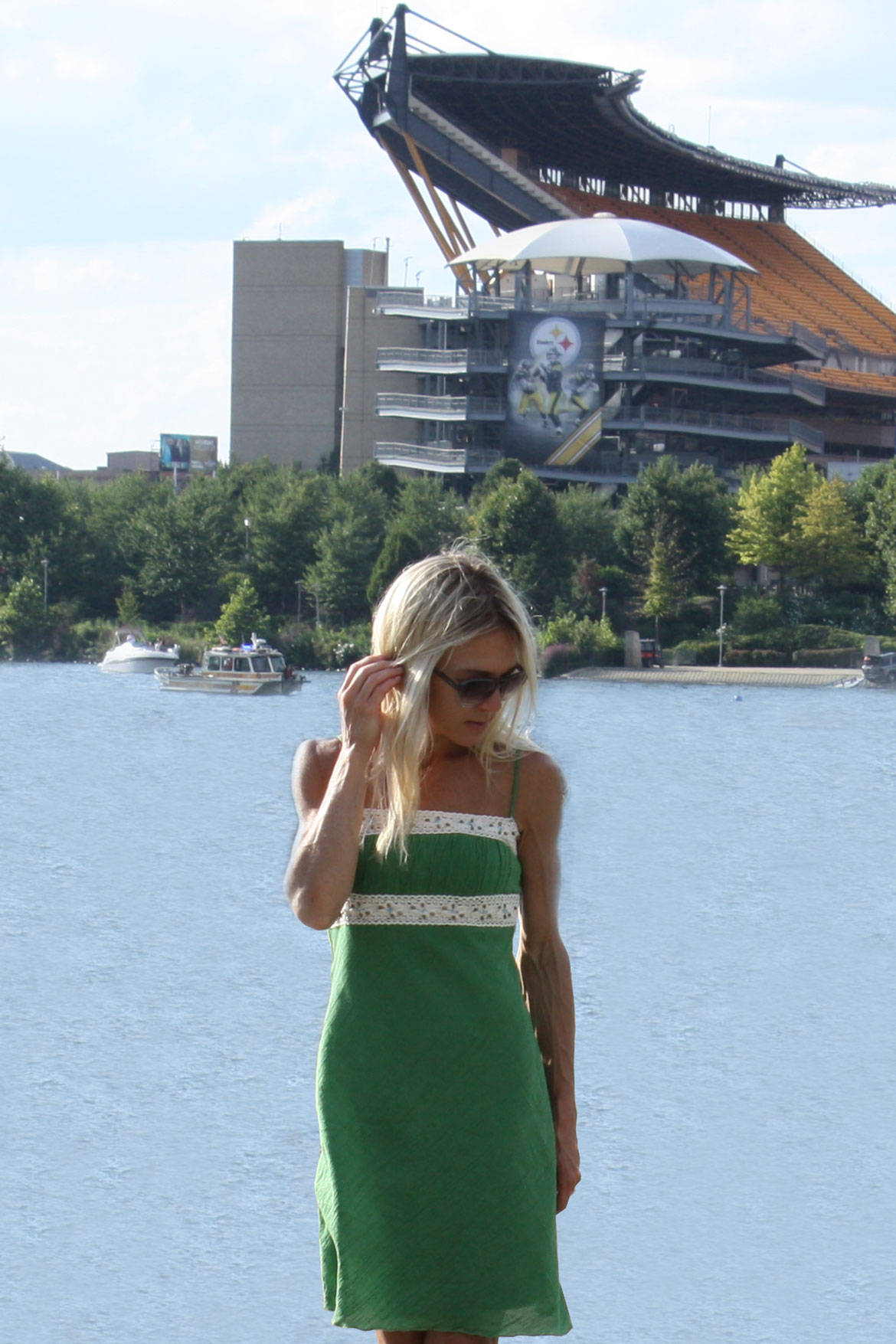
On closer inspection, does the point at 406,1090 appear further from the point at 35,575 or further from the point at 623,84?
the point at 623,84

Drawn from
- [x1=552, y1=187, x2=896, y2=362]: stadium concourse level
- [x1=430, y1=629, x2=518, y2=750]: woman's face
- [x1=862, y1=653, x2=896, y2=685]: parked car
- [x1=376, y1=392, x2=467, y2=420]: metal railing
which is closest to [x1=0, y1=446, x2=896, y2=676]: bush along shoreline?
[x1=862, y1=653, x2=896, y2=685]: parked car

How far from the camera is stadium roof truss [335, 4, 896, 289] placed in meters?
78.6

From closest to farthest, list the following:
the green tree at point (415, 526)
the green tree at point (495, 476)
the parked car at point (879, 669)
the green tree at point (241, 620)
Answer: the parked car at point (879, 669) < the green tree at point (415, 526) < the green tree at point (241, 620) < the green tree at point (495, 476)

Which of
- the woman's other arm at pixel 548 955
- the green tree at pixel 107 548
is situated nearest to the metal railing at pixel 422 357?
the green tree at pixel 107 548

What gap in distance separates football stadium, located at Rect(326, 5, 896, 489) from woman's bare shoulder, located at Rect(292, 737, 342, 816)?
6675 cm

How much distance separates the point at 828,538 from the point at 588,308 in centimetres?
1463

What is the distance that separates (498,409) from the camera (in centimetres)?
7056

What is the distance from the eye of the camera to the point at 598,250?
228 ft

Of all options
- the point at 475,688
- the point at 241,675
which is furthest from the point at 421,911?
the point at 241,675

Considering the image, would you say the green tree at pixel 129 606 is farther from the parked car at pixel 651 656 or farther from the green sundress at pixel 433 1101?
the green sundress at pixel 433 1101

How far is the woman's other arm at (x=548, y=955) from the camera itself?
3.17 metres

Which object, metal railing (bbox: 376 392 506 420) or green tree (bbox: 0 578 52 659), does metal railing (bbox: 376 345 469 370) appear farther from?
green tree (bbox: 0 578 52 659)

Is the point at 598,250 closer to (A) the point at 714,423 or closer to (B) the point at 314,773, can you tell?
(A) the point at 714,423

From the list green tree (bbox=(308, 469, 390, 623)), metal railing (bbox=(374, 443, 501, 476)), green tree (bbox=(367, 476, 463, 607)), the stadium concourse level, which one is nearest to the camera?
green tree (bbox=(367, 476, 463, 607))
